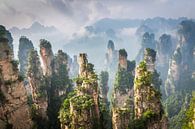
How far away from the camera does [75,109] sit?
47281mm

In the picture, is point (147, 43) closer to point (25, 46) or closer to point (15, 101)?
point (25, 46)

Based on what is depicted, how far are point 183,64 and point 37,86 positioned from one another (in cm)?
9857

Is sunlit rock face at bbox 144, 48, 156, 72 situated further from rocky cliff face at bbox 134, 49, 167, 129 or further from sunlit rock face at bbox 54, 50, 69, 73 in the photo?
rocky cliff face at bbox 134, 49, 167, 129

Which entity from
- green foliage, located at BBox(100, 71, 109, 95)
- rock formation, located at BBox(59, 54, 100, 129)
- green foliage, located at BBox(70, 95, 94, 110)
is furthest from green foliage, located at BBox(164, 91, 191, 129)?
green foliage, located at BBox(70, 95, 94, 110)

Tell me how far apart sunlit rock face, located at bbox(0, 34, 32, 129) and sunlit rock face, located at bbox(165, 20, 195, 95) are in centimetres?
8629

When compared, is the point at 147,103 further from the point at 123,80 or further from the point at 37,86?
the point at 123,80

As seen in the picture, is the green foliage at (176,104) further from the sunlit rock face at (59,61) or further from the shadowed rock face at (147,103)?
the shadowed rock face at (147,103)

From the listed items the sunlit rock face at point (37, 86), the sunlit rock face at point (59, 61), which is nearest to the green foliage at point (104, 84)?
the sunlit rock face at point (59, 61)

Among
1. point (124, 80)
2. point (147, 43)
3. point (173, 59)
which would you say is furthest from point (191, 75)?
point (124, 80)

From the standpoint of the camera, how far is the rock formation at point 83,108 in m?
47.4

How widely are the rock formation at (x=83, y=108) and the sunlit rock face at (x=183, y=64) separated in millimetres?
83842

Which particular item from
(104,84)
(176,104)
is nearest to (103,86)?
(104,84)

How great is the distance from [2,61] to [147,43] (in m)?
145

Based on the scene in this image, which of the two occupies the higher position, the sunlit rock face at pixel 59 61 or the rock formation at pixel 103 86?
the sunlit rock face at pixel 59 61
